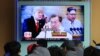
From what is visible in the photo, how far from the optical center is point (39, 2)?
5605 millimetres

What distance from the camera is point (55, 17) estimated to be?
5.61 metres

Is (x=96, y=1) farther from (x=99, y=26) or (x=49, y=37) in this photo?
(x=49, y=37)

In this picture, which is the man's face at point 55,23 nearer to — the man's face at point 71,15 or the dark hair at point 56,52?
the man's face at point 71,15

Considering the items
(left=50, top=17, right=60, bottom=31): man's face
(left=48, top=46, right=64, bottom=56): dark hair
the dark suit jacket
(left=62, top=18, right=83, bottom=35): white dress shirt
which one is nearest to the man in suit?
the dark suit jacket

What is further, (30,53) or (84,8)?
(84,8)

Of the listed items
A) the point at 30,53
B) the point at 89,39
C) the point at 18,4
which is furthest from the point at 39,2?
the point at 30,53

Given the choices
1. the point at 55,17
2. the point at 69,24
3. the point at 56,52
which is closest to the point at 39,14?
the point at 55,17

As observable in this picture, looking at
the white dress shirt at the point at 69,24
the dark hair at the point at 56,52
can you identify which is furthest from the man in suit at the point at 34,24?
the dark hair at the point at 56,52

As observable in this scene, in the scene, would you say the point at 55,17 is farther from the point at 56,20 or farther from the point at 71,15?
the point at 71,15

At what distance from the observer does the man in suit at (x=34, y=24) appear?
5.60m

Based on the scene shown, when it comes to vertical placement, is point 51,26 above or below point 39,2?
below

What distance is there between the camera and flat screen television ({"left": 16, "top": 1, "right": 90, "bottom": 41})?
5.60 meters

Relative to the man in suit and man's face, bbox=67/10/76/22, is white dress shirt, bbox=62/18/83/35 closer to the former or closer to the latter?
man's face, bbox=67/10/76/22

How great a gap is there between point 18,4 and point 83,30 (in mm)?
1402
